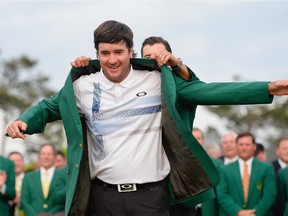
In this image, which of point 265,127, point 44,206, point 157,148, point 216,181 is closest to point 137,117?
point 157,148

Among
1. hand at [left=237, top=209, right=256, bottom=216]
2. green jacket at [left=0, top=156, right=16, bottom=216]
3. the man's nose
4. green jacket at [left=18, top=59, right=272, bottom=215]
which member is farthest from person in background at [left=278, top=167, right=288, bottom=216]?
the man's nose

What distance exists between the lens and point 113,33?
243 inches

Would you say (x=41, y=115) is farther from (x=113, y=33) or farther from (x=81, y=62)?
(x=113, y=33)

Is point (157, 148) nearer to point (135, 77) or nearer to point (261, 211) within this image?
point (135, 77)

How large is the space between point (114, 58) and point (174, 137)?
766mm

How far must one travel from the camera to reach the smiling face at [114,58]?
6.17 meters

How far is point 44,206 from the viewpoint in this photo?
1400 centimetres

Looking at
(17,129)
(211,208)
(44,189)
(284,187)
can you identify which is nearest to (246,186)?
(284,187)

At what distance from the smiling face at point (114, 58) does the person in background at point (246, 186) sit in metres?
7.19

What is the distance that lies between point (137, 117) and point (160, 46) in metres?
1.60

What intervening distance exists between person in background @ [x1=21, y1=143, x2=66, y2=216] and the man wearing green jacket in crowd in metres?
7.65

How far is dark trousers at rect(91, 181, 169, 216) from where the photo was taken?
618 cm

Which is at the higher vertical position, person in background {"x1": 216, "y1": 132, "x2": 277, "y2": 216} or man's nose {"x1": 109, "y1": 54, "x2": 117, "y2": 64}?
man's nose {"x1": 109, "y1": 54, "x2": 117, "y2": 64}

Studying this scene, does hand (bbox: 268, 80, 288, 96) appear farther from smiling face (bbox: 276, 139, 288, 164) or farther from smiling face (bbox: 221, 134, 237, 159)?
smiling face (bbox: 221, 134, 237, 159)
